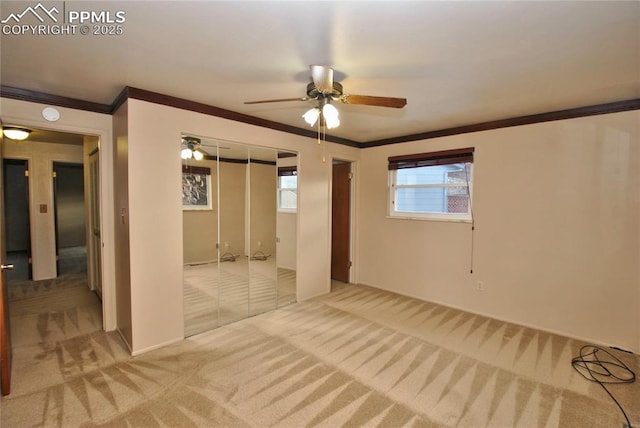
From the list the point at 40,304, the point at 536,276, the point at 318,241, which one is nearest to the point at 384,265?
the point at 318,241

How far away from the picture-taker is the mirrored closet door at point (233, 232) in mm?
3137

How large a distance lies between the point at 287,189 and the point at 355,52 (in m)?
2.18

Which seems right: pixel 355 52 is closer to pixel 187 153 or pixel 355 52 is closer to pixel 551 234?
pixel 187 153

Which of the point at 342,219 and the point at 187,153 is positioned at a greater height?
the point at 187,153

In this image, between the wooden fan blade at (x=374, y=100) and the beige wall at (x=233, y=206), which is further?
the beige wall at (x=233, y=206)

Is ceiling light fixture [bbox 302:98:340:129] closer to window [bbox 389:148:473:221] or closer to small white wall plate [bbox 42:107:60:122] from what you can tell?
window [bbox 389:148:473:221]

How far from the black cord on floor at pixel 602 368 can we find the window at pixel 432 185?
1.74 meters

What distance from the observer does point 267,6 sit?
1.50 meters

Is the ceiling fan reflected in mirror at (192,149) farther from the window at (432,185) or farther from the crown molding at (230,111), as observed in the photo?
the window at (432,185)

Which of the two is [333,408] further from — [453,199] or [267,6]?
[453,199]

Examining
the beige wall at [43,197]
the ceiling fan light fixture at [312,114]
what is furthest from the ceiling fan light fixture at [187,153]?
the beige wall at [43,197]

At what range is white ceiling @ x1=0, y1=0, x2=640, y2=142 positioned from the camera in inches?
61.2

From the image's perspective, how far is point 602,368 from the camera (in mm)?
2568

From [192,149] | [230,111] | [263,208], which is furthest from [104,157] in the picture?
[263,208]
